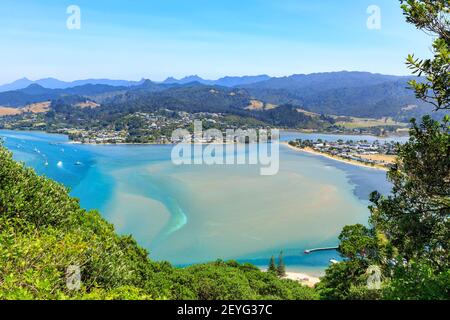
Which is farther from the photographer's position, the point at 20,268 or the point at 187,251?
the point at 187,251

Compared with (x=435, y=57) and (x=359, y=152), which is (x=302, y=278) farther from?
(x=359, y=152)

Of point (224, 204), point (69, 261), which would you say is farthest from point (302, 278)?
point (69, 261)

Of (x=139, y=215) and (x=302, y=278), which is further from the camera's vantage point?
(x=139, y=215)

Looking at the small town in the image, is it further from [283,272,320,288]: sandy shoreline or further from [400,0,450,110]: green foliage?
[400,0,450,110]: green foliage

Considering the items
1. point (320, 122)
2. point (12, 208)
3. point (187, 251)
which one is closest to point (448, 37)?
point (12, 208)

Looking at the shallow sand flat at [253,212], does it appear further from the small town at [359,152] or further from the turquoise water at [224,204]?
the small town at [359,152]

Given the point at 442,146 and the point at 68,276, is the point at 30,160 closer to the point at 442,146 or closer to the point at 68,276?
the point at 68,276
